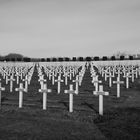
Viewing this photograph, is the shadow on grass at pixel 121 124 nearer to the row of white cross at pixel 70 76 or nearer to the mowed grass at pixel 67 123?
the mowed grass at pixel 67 123

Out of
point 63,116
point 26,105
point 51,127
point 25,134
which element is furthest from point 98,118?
point 26,105

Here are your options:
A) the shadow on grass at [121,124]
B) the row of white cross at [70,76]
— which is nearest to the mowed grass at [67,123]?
the shadow on grass at [121,124]

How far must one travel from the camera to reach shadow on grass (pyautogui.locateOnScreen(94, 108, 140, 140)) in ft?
17.3

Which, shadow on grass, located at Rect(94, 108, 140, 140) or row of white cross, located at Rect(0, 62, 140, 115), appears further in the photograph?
row of white cross, located at Rect(0, 62, 140, 115)

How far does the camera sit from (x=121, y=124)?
20.3 feet

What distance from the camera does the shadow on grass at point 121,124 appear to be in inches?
207

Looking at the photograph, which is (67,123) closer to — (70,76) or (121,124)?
(121,124)

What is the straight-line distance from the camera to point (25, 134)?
5418 millimetres

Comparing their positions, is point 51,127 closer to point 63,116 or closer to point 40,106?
point 63,116

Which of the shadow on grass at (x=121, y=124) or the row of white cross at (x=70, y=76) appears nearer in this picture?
the shadow on grass at (x=121, y=124)

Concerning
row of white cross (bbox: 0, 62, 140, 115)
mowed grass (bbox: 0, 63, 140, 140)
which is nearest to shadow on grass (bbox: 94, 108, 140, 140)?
mowed grass (bbox: 0, 63, 140, 140)

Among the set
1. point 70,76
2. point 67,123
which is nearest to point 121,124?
point 67,123

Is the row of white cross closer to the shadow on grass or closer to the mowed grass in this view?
the mowed grass

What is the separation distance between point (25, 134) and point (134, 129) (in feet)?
8.57
